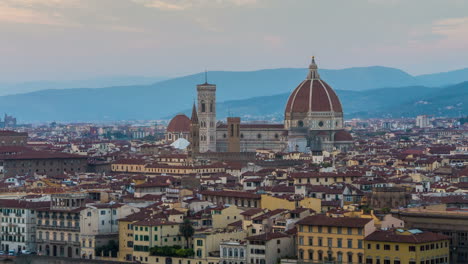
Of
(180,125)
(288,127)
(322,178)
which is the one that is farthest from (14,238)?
(180,125)

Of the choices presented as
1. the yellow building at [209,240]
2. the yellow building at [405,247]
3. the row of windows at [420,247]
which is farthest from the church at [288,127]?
the row of windows at [420,247]

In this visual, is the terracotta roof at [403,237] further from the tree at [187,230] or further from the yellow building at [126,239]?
the yellow building at [126,239]

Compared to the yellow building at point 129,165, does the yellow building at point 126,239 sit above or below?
below

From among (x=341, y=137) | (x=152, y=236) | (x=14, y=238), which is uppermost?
(x=341, y=137)

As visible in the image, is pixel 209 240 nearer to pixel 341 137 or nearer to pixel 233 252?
pixel 233 252

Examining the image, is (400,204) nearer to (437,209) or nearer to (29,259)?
(437,209)

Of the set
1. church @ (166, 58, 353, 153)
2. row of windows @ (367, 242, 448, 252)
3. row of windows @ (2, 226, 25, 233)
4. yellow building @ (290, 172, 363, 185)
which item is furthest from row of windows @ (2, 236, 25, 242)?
→ church @ (166, 58, 353, 153)

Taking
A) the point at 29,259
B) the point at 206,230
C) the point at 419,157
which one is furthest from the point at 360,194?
the point at 419,157

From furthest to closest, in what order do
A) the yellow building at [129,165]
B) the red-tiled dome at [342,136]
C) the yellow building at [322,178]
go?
the red-tiled dome at [342,136]
the yellow building at [129,165]
the yellow building at [322,178]
